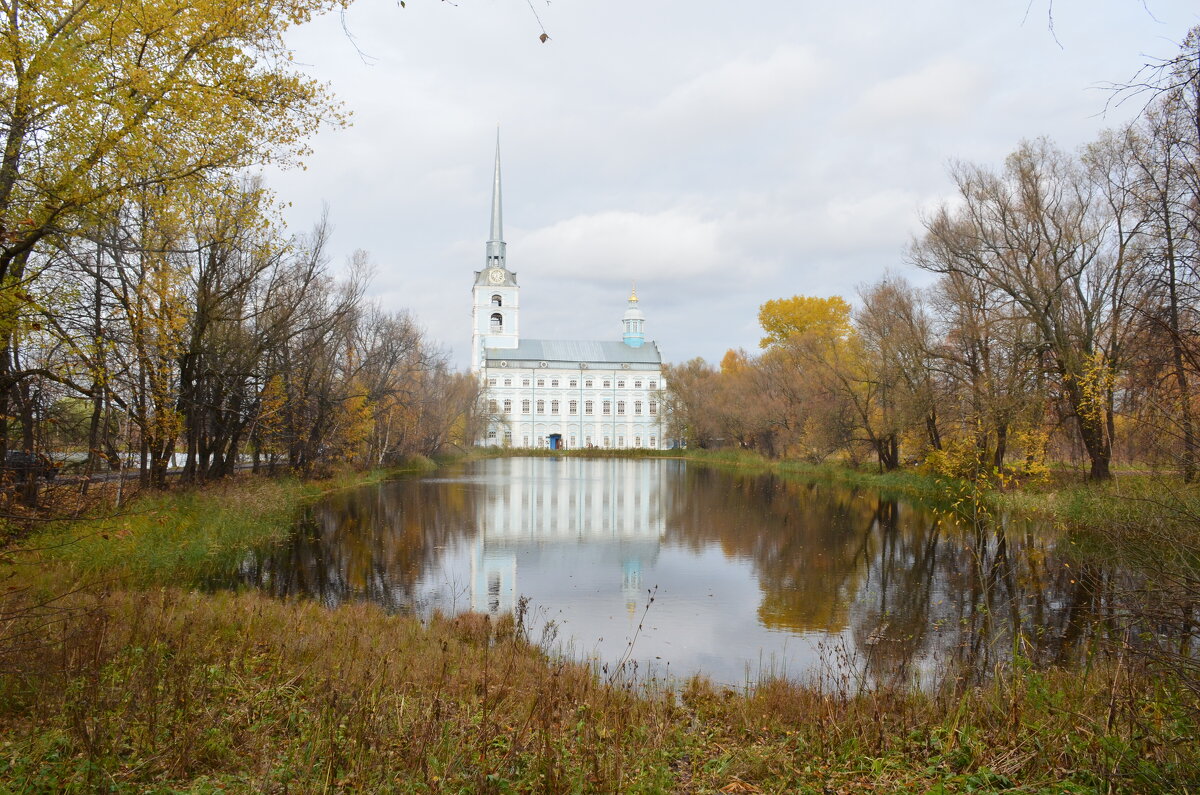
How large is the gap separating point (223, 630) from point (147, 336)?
9776 mm

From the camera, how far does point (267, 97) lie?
30.8ft

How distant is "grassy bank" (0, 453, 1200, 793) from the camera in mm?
4105

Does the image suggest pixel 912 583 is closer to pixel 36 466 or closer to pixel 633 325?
pixel 36 466

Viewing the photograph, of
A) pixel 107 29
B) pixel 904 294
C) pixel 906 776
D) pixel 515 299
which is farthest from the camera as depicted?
pixel 515 299

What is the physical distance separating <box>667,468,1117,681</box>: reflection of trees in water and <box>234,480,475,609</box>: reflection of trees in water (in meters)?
5.77

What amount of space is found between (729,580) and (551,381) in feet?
233

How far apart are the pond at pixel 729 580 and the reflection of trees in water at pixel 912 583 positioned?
5 cm

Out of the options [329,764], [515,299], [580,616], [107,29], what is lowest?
[580,616]

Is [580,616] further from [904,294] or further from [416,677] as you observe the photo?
[904,294]

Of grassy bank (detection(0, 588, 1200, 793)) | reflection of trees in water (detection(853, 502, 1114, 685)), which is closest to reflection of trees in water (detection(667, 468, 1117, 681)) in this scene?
reflection of trees in water (detection(853, 502, 1114, 685))

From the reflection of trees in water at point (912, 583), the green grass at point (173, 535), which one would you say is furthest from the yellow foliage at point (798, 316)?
the green grass at point (173, 535)

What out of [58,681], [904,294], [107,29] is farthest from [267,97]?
[904,294]

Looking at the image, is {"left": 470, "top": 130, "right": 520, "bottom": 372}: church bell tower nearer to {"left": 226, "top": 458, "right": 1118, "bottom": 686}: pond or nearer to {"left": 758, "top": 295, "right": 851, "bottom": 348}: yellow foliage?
{"left": 758, "top": 295, "right": 851, "bottom": 348}: yellow foliage

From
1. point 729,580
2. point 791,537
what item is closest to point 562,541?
point 791,537
